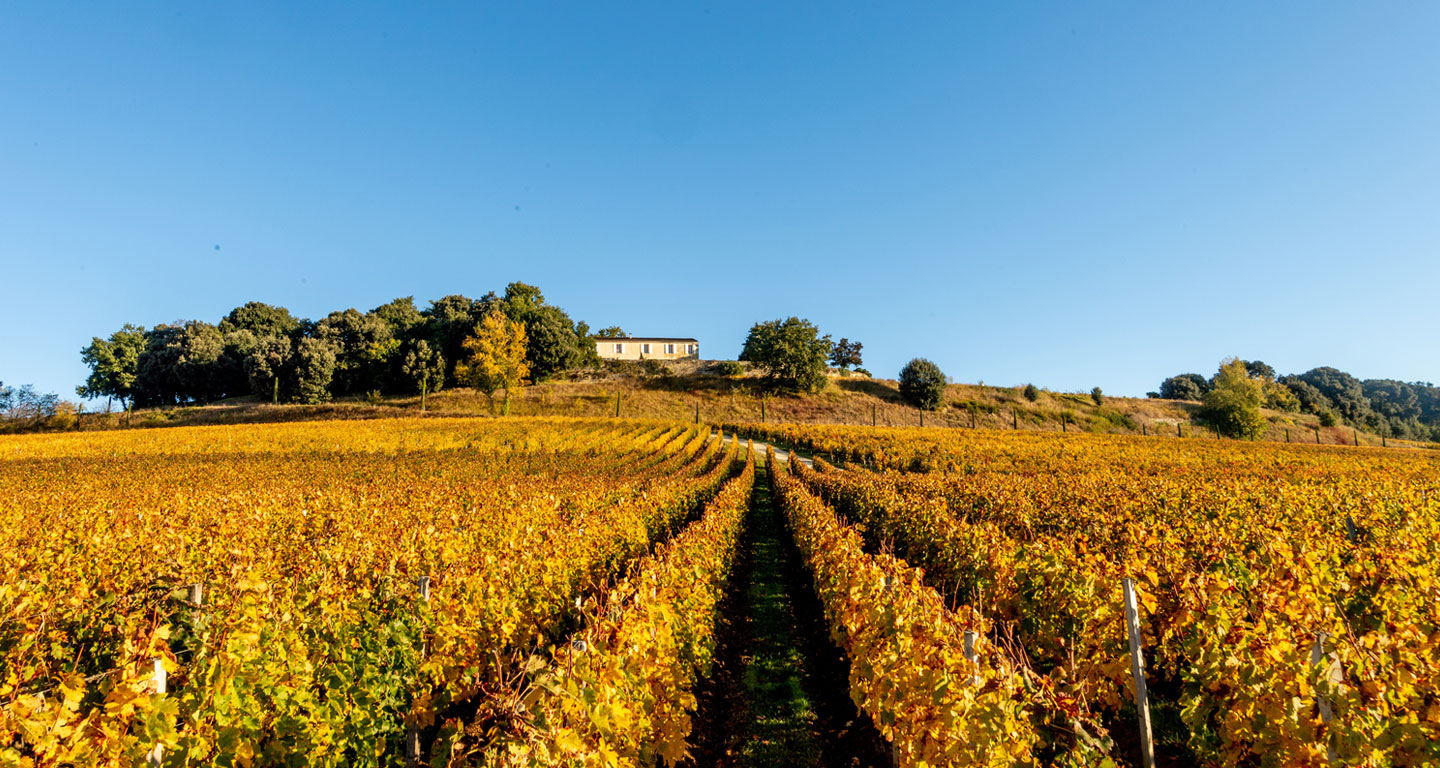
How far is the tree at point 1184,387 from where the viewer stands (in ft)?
268

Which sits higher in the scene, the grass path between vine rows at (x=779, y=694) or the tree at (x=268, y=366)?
the tree at (x=268, y=366)

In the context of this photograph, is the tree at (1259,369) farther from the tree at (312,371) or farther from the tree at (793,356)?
the tree at (312,371)

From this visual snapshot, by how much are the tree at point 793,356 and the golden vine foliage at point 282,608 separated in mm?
45662

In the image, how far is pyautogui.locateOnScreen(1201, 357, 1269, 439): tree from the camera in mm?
50875

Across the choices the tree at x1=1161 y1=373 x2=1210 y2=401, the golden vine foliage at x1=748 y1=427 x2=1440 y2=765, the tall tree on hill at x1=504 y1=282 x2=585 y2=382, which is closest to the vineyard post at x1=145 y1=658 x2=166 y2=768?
the golden vine foliage at x1=748 y1=427 x2=1440 y2=765

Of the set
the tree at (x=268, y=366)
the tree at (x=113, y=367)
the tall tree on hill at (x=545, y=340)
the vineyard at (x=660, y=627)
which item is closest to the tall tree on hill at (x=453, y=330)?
the tall tree on hill at (x=545, y=340)

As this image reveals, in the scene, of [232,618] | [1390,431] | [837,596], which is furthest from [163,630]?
[1390,431]

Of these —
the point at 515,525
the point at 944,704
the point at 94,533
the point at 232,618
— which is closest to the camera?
the point at 944,704

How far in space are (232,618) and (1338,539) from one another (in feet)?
38.1

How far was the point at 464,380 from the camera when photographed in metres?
47.5

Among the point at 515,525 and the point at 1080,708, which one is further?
the point at 515,525

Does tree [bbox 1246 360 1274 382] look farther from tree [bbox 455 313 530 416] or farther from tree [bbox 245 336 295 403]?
tree [bbox 245 336 295 403]

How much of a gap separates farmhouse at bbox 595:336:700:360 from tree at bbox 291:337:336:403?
29.3 m

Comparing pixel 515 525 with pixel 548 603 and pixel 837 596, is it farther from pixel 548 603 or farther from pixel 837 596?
pixel 837 596
